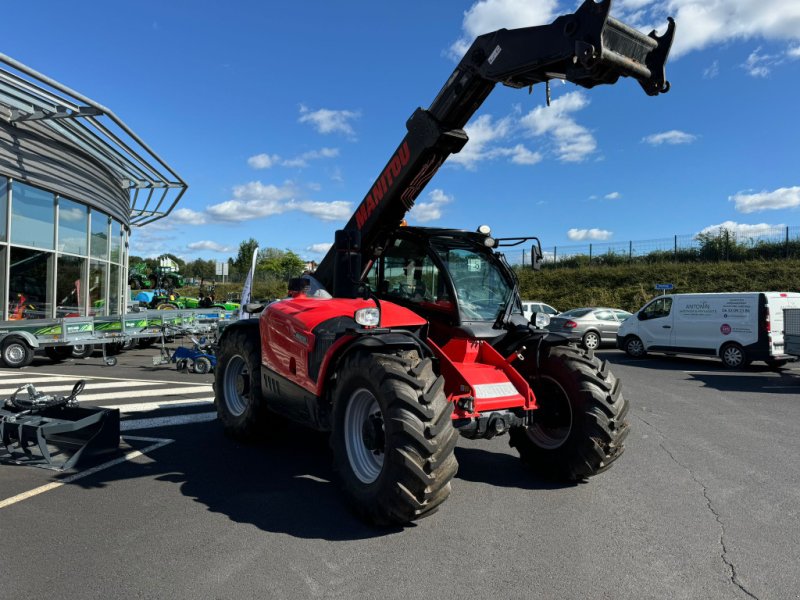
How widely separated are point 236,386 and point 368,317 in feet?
9.63

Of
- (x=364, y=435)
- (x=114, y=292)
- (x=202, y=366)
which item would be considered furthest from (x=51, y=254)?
(x=364, y=435)

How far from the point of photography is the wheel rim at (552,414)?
500cm

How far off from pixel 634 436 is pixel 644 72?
4.46 m

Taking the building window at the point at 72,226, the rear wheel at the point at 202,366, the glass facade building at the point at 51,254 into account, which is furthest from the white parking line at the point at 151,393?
the building window at the point at 72,226

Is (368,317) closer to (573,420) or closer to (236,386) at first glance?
(573,420)

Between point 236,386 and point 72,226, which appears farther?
point 72,226

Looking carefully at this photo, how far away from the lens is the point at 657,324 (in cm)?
1641

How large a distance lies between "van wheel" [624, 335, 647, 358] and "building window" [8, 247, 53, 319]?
17206 millimetres

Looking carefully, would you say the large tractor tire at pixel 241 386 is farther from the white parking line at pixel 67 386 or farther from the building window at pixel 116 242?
the building window at pixel 116 242

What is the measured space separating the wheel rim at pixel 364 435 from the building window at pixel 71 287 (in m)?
15.4

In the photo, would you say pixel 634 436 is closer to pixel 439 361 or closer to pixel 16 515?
pixel 439 361

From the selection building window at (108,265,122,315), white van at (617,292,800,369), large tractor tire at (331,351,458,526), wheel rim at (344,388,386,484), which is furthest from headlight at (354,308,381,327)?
building window at (108,265,122,315)

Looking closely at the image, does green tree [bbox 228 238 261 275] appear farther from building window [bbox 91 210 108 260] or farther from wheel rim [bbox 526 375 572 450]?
wheel rim [bbox 526 375 572 450]

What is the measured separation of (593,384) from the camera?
15.6 ft
